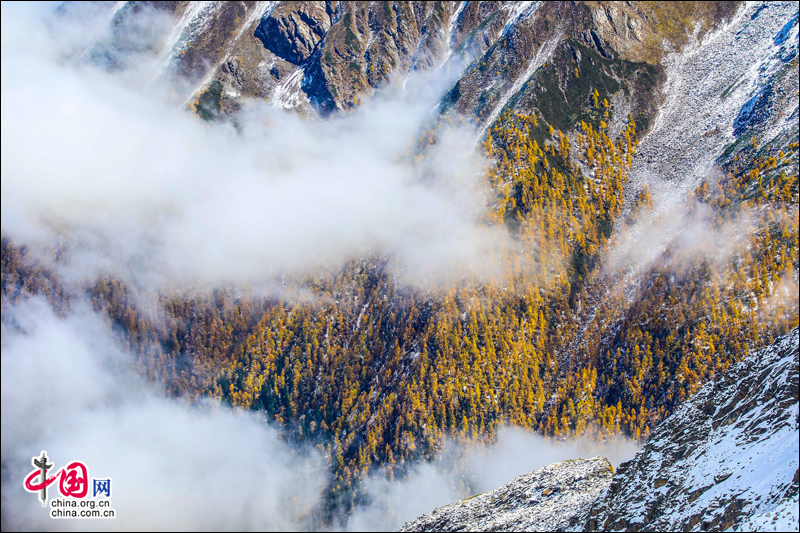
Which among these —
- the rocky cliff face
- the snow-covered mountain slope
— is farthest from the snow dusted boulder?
the snow-covered mountain slope

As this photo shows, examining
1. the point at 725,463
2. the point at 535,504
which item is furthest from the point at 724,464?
the point at 535,504

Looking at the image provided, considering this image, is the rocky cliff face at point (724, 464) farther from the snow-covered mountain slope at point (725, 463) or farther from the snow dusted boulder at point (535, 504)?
the snow dusted boulder at point (535, 504)

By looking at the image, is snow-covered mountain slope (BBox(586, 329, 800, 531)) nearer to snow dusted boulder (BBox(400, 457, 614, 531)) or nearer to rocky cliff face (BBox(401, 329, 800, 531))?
rocky cliff face (BBox(401, 329, 800, 531))

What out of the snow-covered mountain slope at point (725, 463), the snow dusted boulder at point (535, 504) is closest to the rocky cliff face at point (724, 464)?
the snow-covered mountain slope at point (725, 463)

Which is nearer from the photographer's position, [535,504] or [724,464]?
[724,464]

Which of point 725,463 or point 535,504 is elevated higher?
point 535,504

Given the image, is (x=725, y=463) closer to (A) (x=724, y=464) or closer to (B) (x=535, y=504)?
(A) (x=724, y=464)
